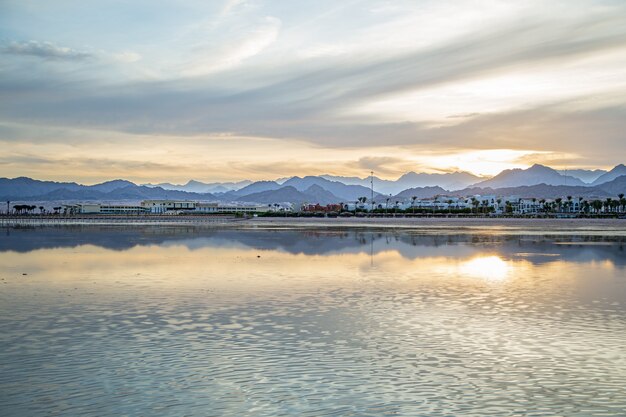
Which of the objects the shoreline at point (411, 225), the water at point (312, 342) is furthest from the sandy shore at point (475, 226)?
the water at point (312, 342)

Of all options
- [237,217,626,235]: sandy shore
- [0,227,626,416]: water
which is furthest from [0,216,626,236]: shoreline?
[0,227,626,416]: water

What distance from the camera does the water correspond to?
11.0 metres

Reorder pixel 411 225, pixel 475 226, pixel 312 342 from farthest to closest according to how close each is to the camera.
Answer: pixel 411 225
pixel 475 226
pixel 312 342

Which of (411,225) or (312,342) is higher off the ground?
(411,225)

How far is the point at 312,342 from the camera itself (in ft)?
50.0

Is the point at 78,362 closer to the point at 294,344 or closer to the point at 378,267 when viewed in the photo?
the point at 294,344

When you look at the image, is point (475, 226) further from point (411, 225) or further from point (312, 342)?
point (312, 342)

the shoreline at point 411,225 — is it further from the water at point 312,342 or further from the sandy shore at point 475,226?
the water at point 312,342

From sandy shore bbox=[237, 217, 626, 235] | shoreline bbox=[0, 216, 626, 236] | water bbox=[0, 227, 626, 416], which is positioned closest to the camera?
water bbox=[0, 227, 626, 416]

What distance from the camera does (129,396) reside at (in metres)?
11.2

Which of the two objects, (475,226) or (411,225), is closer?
(475,226)

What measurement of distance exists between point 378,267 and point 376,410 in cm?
2303

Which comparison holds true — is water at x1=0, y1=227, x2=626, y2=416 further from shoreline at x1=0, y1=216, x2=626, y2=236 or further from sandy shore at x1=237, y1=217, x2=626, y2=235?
sandy shore at x1=237, y1=217, x2=626, y2=235

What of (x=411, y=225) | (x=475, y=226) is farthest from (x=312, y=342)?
(x=411, y=225)
